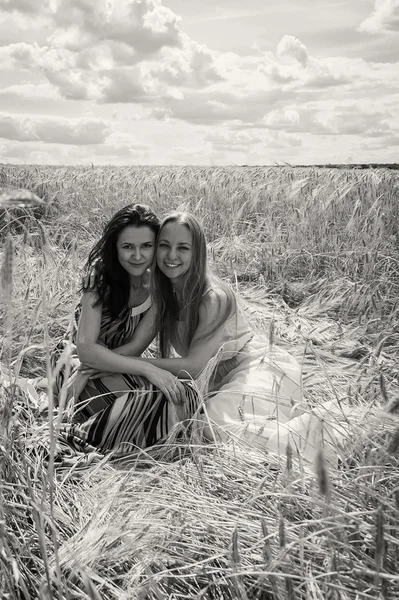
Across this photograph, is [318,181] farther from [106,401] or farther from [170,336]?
[106,401]

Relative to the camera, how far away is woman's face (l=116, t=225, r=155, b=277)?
236cm

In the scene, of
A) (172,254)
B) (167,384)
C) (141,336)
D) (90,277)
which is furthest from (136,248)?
(167,384)

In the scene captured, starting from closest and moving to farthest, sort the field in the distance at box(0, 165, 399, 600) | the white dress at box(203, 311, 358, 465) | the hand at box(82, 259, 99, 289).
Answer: the field in the distance at box(0, 165, 399, 600)
the white dress at box(203, 311, 358, 465)
the hand at box(82, 259, 99, 289)

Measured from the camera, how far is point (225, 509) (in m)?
1.33

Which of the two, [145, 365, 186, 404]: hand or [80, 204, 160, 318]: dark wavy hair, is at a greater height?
[80, 204, 160, 318]: dark wavy hair

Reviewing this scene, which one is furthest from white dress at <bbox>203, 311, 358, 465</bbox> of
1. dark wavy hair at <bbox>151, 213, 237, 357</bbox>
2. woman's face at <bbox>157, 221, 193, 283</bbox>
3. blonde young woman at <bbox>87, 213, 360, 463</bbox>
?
woman's face at <bbox>157, 221, 193, 283</bbox>

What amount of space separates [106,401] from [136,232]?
0.72 meters

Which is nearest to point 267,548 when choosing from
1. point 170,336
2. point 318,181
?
point 170,336

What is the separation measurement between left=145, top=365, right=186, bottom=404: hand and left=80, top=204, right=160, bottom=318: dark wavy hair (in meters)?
0.44

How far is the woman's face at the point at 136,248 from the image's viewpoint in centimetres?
236

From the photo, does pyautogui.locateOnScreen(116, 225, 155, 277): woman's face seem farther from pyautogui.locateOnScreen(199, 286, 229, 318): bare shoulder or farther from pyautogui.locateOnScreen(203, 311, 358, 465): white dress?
pyautogui.locateOnScreen(203, 311, 358, 465): white dress

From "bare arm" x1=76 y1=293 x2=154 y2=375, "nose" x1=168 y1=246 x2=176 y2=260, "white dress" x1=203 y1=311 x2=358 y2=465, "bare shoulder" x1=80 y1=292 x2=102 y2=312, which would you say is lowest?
"white dress" x1=203 y1=311 x2=358 y2=465

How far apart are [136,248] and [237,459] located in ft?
3.66

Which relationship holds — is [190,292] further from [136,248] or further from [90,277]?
[90,277]
